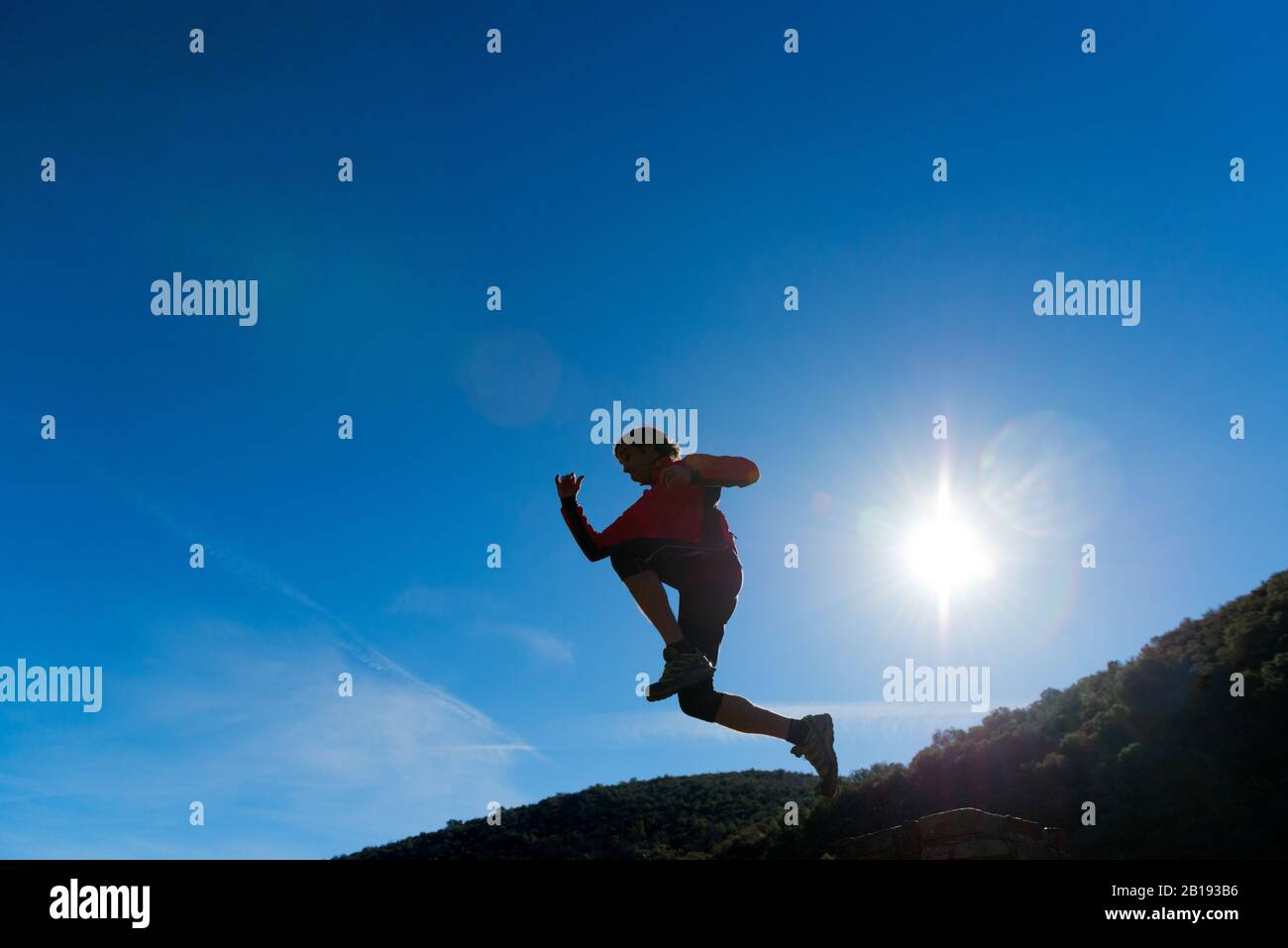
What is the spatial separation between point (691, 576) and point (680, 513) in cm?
45

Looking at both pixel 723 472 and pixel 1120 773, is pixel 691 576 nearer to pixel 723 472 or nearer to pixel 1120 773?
pixel 723 472

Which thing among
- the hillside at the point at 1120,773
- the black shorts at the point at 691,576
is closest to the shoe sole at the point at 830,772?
the black shorts at the point at 691,576

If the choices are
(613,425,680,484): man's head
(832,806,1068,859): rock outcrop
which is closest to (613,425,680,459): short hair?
(613,425,680,484): man's head

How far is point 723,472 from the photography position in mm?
6328

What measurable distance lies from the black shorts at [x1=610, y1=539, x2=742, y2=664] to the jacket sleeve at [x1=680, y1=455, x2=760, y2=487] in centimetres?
47

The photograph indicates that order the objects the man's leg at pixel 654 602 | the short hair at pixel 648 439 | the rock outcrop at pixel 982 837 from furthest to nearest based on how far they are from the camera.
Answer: the rock outcrop at pixel 982 837 < the short hair at pixel 648 439 < the man's leg at pixel 654 602

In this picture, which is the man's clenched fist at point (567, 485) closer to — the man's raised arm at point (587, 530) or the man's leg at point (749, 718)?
the man's raised arm at point (587, 530)

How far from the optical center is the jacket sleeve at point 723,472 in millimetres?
6297

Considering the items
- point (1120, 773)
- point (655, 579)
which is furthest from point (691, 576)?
point (1120, 773)
